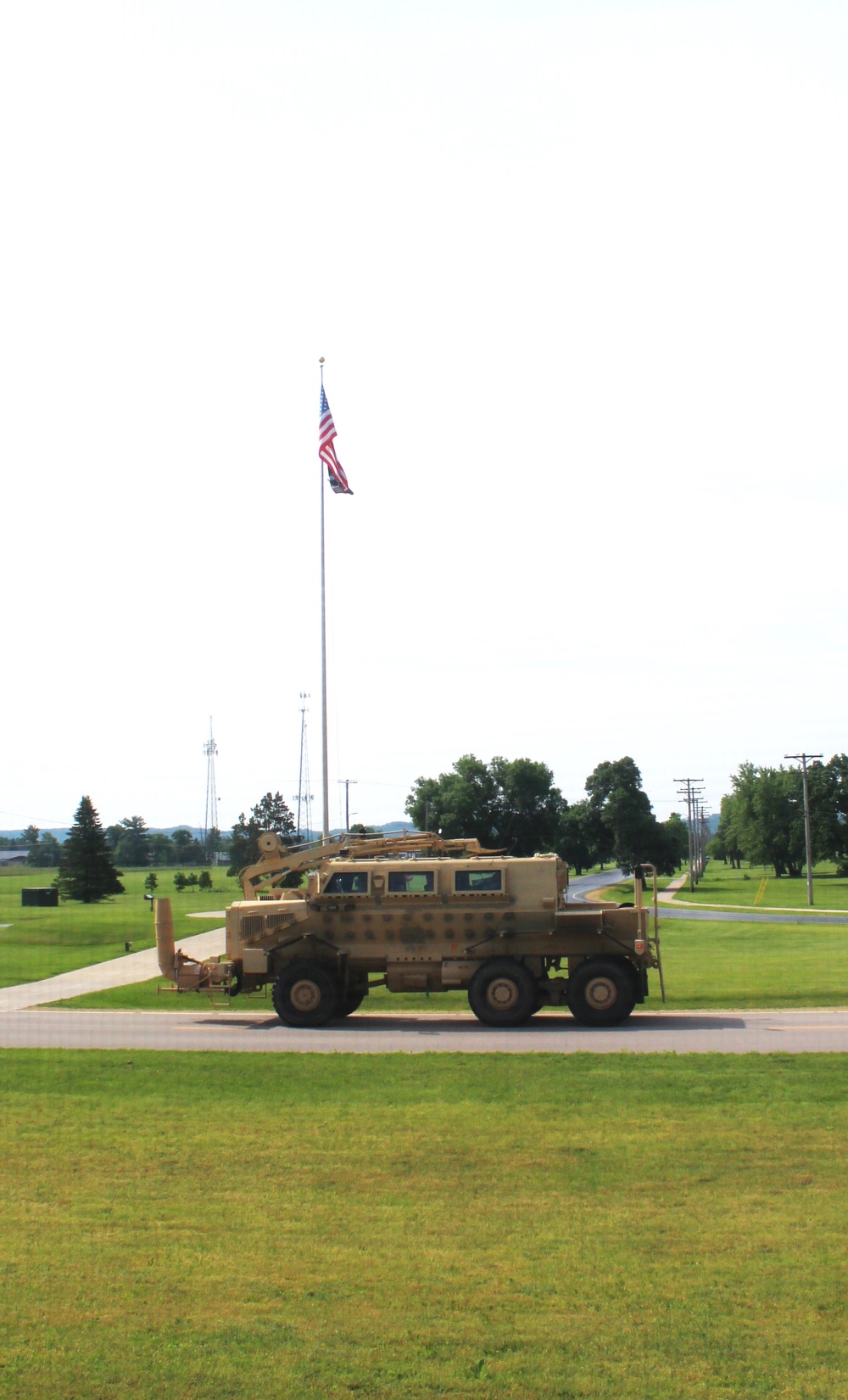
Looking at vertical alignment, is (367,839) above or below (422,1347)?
above

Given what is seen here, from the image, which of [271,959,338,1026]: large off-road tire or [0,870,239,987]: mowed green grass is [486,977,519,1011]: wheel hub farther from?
[0,870,239,987]: mowed green grass

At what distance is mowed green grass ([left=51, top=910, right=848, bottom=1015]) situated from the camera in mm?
21328

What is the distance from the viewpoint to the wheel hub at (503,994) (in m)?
18.8

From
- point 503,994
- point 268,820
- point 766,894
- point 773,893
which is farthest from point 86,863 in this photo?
point 503,994

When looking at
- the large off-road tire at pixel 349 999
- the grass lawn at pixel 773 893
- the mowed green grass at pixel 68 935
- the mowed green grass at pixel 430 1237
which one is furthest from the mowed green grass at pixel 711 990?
the grass lawn at pixel 773 893

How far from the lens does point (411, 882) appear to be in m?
19.7

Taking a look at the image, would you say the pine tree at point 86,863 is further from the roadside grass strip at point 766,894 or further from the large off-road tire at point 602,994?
the large off-road tire at point 602,994

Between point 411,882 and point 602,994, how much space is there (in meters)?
3.49

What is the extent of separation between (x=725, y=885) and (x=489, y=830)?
21917 mm

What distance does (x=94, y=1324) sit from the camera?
262 inches

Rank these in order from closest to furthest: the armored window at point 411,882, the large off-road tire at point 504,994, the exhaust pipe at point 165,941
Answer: the large off-road tire at point 504,994 < the armored window at point 411,882 < the exhaust pipe at point 165,941

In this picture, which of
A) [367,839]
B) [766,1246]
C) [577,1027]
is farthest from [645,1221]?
[367,839]

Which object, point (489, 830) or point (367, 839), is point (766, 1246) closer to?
point (367, 839)

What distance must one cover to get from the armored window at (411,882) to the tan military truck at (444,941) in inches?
0.5
